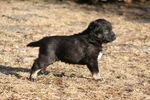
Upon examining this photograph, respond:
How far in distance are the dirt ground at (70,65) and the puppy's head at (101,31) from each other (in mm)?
782

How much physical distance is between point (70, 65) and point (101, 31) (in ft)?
5.35

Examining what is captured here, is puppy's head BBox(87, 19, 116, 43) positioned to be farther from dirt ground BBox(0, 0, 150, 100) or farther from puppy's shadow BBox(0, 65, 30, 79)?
puppy's shadow BBox(0, 65, 30, 79)

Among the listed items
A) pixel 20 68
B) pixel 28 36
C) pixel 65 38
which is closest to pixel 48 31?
pixel 28 36

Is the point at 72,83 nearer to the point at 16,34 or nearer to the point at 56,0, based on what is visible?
the point at 16,34

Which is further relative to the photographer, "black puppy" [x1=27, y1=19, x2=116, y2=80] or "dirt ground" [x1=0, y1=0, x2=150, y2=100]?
"black puppy" [x1=27, y1=19, x2=116, y2=80]

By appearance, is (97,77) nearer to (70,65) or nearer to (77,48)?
(77,48)

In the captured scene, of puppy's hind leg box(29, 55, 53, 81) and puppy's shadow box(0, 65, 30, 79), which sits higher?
puppy's hind leg box(29, 55, 53, 81)

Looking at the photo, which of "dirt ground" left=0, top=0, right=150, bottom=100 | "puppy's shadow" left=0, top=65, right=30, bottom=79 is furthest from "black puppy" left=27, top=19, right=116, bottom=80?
"puppy's shadow" left=0, top=65, right=30, bottom=79

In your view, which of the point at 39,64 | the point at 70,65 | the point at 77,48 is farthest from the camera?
the point at 70,65

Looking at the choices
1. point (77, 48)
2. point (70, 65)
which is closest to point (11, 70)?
point (70, 65)

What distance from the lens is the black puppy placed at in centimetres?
865

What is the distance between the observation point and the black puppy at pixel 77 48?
8.65 metres

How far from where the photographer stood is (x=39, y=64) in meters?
8.66

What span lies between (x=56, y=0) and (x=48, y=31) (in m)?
4.61
